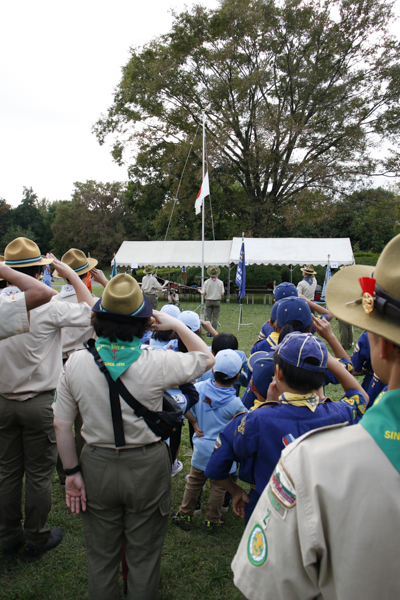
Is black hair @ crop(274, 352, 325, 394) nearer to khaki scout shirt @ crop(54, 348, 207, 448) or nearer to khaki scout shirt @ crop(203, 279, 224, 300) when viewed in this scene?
khaki scout shirt @ crop(54, 348, 207, 448)

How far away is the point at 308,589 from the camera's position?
935mm

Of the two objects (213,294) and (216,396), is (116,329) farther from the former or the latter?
(213,294)

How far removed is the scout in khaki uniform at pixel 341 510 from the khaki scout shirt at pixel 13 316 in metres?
1.64

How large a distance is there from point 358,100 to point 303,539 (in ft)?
92.6

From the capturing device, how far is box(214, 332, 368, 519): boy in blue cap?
73.8 inches

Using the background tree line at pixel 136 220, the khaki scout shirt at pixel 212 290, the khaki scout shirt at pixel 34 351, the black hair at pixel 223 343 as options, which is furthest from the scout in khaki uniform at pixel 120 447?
the background tree line at pixel 136 220

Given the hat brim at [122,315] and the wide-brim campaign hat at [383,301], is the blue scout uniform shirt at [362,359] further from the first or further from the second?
the wide-brim campaign hat at [383,301]

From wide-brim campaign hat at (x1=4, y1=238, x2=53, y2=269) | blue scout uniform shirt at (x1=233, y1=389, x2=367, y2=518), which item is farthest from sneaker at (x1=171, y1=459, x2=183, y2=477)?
wide-brim campaign hat at (x1=4, y1=238, x2=53, y2=269)

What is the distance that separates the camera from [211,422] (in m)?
3.23

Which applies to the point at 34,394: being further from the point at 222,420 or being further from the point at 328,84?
the point at 328,84

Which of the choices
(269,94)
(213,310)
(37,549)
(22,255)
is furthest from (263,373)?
(269,94)

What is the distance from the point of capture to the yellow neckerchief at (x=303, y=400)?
188 cm

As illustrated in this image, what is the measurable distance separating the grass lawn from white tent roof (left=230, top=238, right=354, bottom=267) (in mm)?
15008

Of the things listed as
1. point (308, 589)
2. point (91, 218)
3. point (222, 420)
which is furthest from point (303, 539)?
point (91, 218)
